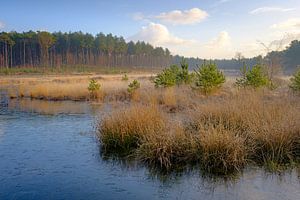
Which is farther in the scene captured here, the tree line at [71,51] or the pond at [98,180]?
the tree line at [71,51]

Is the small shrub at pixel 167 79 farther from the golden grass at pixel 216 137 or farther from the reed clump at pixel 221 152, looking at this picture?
the reed clump at pixel 221 152

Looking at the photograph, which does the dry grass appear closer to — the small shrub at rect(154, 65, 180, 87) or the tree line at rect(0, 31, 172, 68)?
the small shrub at rect(154, 65, 180, 87)

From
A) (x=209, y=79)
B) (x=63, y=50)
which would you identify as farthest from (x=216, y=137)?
(x=63, y=50)

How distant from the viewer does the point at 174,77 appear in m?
30.1

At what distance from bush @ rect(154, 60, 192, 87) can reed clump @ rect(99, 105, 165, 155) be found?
16.5 m

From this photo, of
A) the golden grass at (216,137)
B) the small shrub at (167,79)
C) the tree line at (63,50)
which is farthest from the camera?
the tree line at (63,50)

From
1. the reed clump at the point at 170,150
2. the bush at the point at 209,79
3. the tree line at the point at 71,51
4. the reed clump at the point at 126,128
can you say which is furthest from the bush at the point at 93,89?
the tree line at the point at 71,51

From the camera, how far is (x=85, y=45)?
96750 mm

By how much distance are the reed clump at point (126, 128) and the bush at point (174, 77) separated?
16493mm

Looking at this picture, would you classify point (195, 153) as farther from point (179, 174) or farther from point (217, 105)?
point (217, 105)

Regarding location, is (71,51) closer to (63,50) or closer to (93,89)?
(63,50)

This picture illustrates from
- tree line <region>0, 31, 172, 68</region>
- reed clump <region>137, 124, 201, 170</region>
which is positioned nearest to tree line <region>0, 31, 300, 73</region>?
tree line <region>0, 31, 172, 68</region>

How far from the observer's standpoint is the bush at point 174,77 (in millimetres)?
29141

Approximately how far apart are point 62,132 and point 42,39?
68.4 meters
